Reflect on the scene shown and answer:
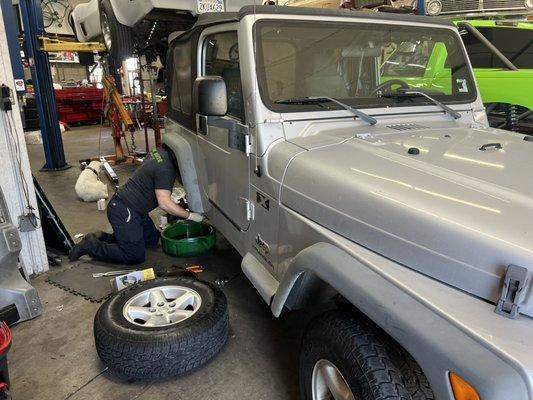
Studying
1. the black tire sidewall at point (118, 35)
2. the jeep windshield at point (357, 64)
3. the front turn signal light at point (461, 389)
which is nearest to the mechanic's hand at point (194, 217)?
the jeep windshield at point (357, 64)

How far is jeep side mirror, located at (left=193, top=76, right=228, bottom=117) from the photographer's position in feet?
6.93

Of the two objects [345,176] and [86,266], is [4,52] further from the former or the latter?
[345,176]

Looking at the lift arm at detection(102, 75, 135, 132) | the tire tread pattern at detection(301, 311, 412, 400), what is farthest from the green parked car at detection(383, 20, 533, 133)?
the lift arm at detection(102, 75, 135, 132)

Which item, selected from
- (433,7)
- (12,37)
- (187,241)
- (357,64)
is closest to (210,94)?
(357,64)

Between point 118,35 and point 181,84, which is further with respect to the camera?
point 118,35

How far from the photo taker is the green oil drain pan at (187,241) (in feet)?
11.7

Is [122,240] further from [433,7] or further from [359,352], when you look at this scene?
[433,7]

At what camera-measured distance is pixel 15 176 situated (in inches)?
124

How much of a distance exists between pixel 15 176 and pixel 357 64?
2.57 meters

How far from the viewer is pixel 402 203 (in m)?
1.39

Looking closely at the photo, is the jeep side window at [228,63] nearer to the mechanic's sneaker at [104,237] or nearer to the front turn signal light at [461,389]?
the front turn signal light at [461,389]

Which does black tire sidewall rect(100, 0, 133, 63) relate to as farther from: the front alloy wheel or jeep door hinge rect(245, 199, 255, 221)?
the front alloy wheel

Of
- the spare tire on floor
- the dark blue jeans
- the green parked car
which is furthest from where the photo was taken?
the dark blue jeans

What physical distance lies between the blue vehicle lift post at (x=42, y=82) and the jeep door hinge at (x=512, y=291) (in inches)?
289
